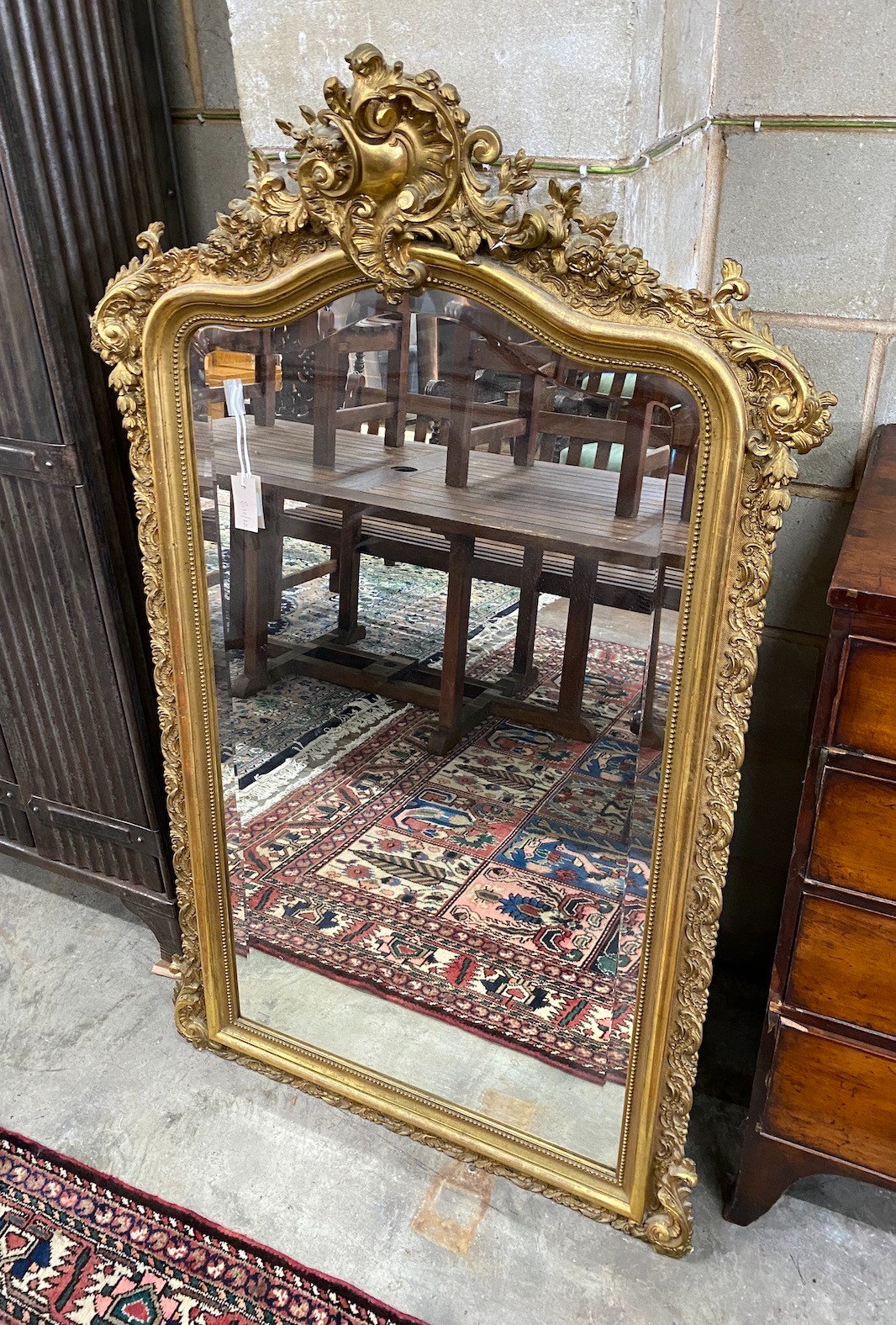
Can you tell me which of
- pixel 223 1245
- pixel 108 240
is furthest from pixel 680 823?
pixel 108 240

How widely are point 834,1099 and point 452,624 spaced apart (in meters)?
0.81

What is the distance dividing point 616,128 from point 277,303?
1.45ft

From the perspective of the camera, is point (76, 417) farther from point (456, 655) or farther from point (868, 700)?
point (868, 700)

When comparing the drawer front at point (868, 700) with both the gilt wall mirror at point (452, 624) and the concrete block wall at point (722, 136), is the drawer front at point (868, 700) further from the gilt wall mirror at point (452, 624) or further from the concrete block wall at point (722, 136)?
the concrete block wall at point (722, 136)

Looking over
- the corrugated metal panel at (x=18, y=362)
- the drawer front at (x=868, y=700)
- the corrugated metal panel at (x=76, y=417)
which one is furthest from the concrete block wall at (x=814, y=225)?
the corrugated metal panel at (x=18, y=362)

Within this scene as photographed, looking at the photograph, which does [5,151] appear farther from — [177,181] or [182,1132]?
[182,1132]

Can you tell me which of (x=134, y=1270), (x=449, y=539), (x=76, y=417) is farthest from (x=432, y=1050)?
(x=76, y=417)

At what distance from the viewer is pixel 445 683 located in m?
1.45

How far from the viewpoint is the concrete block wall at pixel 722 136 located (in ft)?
3.54

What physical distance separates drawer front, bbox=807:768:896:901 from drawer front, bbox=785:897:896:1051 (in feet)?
0.13

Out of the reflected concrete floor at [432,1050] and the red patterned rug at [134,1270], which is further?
the reflected concrete floor at [432,1050]

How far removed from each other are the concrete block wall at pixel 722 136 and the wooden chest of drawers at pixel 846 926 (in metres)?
0.21

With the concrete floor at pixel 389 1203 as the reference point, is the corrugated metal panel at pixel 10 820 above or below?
above

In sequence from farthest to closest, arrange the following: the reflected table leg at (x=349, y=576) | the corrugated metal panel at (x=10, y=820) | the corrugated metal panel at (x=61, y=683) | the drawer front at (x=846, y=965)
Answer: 1. the corrugated metal panel at (x=10, y=820)
2. the corrugated metal panel at (x=61, y=683)
3. the reflected table leg at (x=349, y=576)
4. the drawer front at (x=846, y=965)
